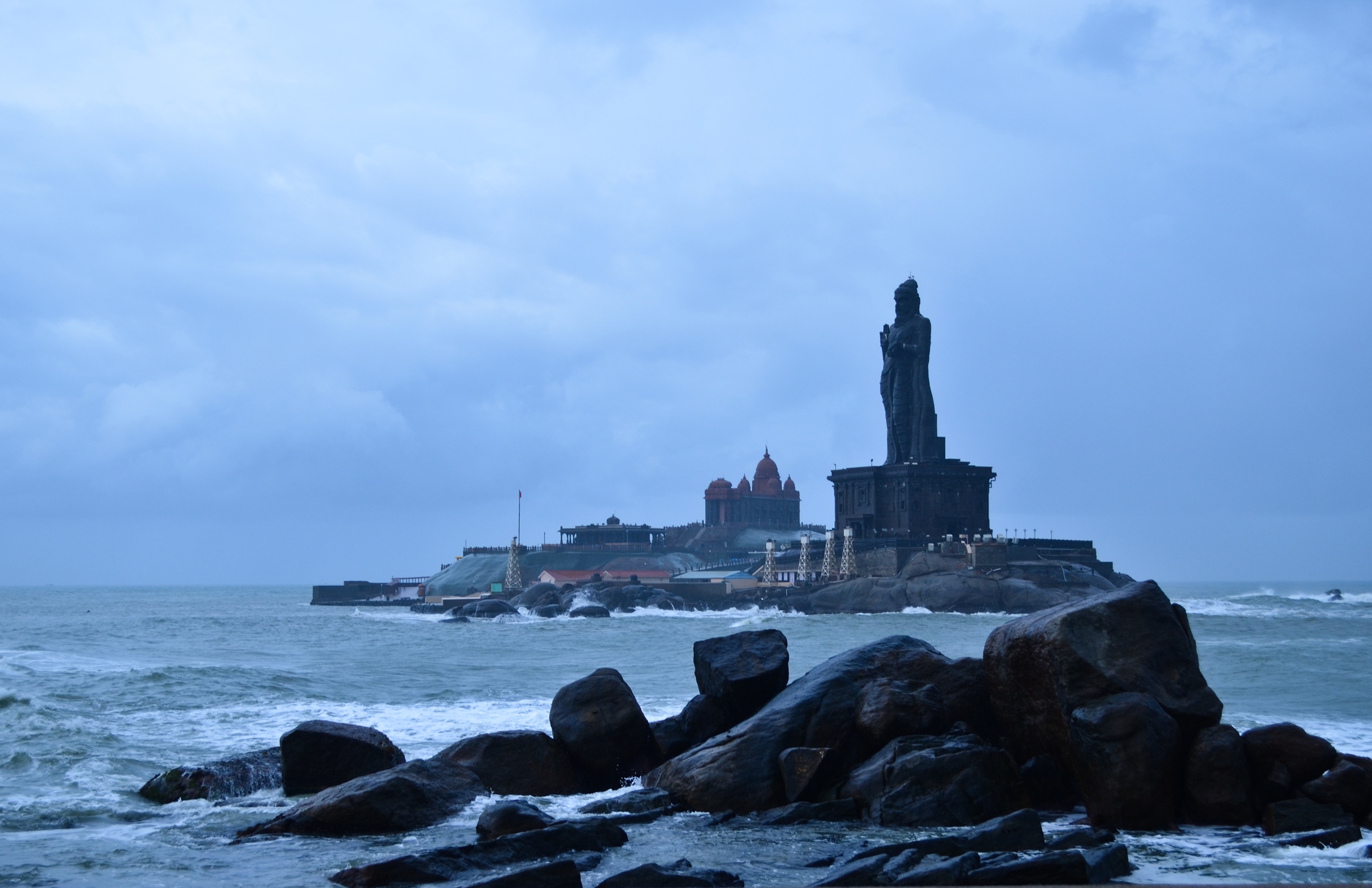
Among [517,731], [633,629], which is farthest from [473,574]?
[517,731]

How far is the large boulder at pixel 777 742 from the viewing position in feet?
52.9

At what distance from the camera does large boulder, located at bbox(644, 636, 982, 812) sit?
1612 cm

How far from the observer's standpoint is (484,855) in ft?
43.1

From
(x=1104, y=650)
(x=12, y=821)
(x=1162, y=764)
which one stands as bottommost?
(x=12, y=821)

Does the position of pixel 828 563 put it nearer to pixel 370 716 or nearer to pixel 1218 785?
pixel 370 716

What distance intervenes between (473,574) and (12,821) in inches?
4347

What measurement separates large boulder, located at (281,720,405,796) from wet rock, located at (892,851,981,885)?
9.05 m

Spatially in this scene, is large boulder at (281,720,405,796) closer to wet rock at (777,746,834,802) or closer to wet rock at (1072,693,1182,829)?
wet rock at (777,746,834,802)

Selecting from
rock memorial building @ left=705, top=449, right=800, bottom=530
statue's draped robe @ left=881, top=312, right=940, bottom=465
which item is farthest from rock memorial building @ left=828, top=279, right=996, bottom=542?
rock memorial building @ left=705, top=449, right=800, bottom=530

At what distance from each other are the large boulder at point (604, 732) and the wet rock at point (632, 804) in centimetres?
183

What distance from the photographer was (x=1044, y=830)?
14023mm

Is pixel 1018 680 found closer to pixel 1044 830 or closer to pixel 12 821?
pixel 1044 830

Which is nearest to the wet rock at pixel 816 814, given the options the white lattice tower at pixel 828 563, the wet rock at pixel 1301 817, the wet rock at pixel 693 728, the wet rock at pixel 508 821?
the wet rock at pixel 508 821

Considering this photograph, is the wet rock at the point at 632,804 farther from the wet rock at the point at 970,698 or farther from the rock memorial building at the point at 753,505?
the rock memorial building at the point at 753,505
